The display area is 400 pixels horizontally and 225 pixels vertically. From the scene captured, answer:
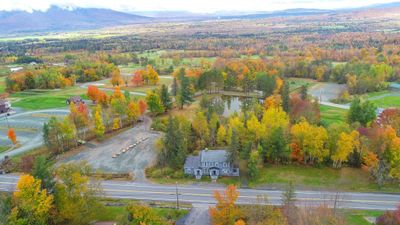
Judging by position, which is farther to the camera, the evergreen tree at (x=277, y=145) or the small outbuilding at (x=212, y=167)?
the evergreen tree at (x=277, y=145)

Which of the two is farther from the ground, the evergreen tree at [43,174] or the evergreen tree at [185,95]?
the evergreen tree at [43,174]

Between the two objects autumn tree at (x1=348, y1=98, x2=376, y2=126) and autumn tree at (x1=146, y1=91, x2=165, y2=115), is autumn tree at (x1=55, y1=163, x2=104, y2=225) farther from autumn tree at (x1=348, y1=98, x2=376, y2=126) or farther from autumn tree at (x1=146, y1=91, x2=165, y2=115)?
autumn tree at (x1=348, y1=98, x2=376, y2=126)

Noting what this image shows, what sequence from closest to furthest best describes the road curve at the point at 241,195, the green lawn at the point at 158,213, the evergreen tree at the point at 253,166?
the green lawn at the point at 158,213
the road curve at the point at 241,195
the evergreen tree at the point at 253,166

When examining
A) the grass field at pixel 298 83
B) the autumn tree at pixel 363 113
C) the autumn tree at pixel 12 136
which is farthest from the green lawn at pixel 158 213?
the grass field at pixel 298 83

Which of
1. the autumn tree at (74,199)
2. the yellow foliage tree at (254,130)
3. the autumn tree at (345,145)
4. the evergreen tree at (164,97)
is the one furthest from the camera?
the evergreen tree at (164,97)

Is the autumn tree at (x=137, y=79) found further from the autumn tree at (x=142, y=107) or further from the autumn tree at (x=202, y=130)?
the autumn tree at (x=202, y=130)

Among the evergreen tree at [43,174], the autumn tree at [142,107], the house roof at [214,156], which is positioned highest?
the evergreen tree at [43,174]

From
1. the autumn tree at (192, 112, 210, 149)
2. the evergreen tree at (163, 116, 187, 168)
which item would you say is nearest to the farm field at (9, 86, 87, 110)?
the autumn tree at (192, 112, 210, 149)
